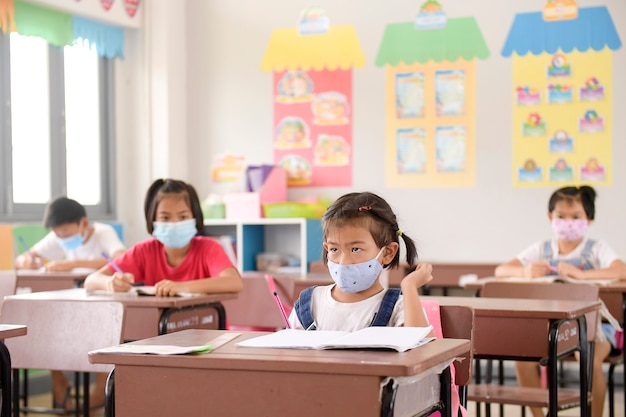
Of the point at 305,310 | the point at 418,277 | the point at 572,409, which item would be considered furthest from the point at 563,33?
the point at 305,310

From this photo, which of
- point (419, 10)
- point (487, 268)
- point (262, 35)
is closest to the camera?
point (487, 268)

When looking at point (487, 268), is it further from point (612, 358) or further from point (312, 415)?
point (312, 415)

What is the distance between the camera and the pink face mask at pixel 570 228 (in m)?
4.63

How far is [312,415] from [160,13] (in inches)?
198

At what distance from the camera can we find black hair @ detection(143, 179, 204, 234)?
12.8 ft

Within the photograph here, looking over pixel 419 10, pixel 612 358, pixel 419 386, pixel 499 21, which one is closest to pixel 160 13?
pixel 419 10

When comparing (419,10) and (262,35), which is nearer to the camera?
(419,10)

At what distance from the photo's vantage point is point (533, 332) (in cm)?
313

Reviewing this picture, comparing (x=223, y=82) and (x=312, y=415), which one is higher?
(x=223, y=82)

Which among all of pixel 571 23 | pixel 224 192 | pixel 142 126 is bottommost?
pixel 224 192

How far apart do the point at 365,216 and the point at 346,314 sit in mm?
259

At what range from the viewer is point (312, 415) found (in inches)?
71.2

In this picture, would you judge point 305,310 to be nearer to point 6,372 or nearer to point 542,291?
point 6,372

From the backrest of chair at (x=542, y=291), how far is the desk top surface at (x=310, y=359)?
69.7 inches
